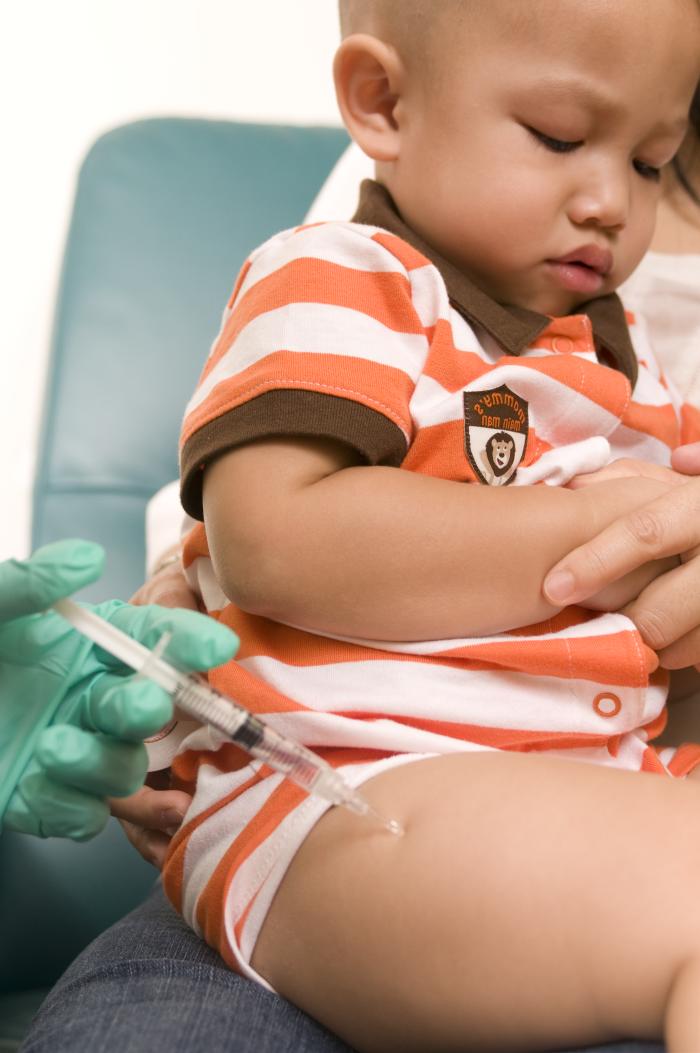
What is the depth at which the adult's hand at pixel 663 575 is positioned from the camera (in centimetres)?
79

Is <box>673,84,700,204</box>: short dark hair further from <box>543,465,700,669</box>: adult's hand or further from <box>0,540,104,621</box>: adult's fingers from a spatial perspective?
<box>0,540,104,621</box>: adult's fingers

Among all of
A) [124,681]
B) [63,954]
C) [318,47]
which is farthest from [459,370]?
[318,47]

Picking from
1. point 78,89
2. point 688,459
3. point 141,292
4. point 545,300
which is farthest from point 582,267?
point 78,89

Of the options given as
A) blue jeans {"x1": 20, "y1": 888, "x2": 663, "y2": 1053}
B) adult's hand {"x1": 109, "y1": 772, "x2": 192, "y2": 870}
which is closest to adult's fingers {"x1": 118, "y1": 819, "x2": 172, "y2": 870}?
adult's hand {"x1": 109, "y1": 772, "x2": 192, "y2": 870}

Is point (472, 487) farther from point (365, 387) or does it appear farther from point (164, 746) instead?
point (164, 746)

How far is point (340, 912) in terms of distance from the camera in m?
0.70

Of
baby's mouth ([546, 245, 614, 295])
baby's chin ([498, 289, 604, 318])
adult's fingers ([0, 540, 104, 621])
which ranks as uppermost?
baby's mouth ([546, 245, 614, 295])

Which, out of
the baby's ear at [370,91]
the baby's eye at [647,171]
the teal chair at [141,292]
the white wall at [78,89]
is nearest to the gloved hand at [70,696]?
the baby's ear at [370,91]

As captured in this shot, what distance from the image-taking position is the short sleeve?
78 cm

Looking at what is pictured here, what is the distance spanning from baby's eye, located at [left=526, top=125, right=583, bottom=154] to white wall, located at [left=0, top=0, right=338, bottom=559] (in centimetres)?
166

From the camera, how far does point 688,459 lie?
950 mm

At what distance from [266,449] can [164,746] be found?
307 mm

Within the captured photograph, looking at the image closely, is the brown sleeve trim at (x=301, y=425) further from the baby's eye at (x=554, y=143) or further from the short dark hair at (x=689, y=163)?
the short dark hair at (x=689, y=163)

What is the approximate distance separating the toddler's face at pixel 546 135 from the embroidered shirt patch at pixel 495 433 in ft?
0.45
